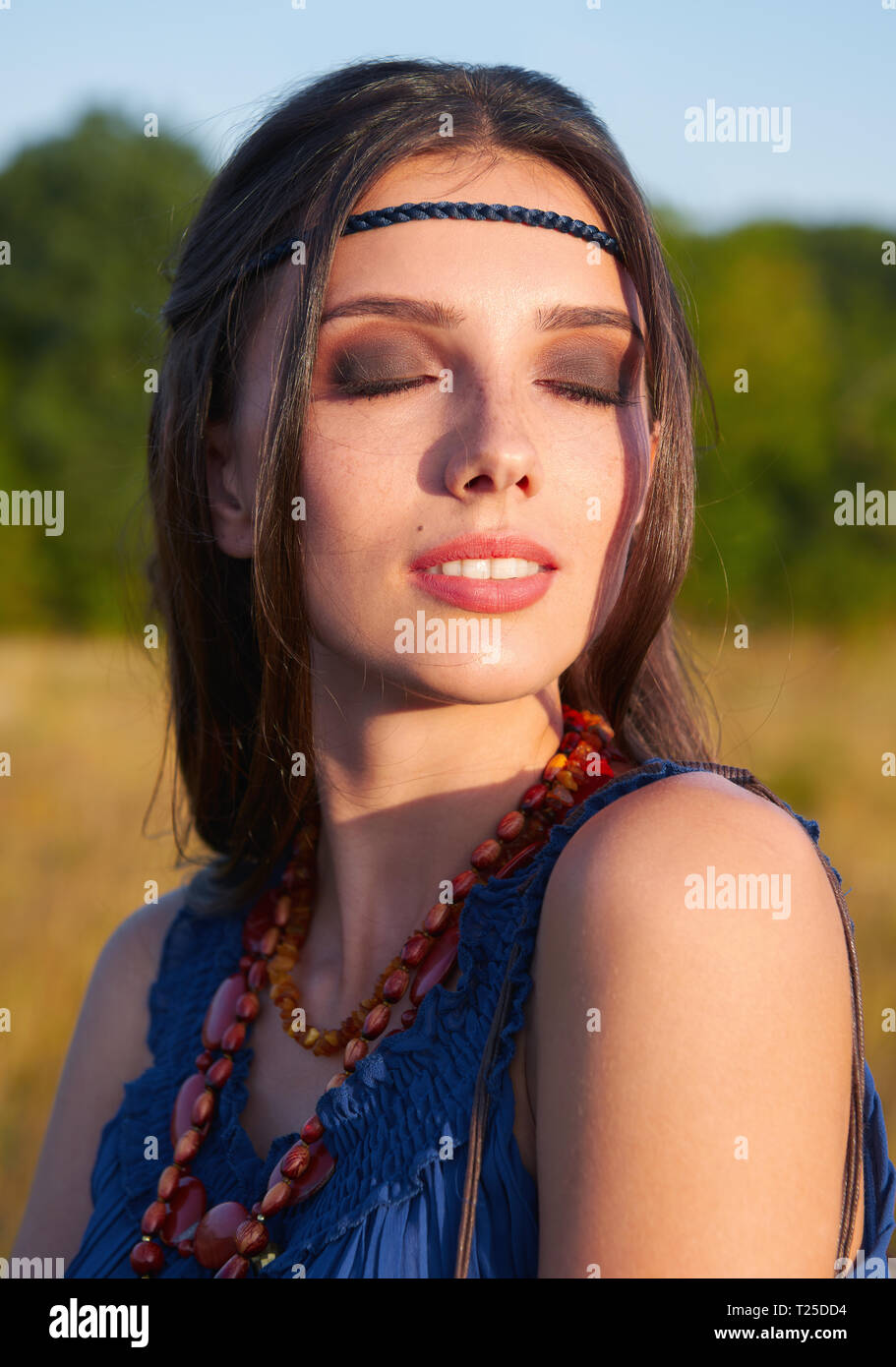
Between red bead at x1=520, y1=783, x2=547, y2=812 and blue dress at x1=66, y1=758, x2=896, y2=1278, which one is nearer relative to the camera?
blue dress at x1=66, y1=758, x2=896, y2=1278

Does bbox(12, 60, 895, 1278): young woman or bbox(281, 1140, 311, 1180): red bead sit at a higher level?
bbox(12, 60, 895, 1278): young woman

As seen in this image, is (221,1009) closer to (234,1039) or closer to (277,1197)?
(234,1039)

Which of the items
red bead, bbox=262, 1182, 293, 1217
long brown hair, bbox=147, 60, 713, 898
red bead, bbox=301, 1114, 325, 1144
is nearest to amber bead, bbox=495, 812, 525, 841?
long brown hair, bbox=147, 60, 713, 898

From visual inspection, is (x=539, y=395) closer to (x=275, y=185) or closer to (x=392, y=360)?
(x=392, y=360)

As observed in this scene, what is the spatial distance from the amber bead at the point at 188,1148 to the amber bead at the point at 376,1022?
1.41ft

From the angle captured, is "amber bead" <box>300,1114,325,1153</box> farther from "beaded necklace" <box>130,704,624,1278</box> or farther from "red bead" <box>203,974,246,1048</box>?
"red bead" <box>203,974,246,1048</box>

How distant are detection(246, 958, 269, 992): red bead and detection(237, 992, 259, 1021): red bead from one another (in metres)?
0.03

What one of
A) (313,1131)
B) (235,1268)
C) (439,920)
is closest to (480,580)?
(439,920)

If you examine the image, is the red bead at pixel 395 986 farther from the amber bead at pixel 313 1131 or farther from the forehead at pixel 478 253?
the forehead at pixel 478 253

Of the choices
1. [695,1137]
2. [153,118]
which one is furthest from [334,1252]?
[153,118]

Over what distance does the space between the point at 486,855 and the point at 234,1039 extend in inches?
25.5

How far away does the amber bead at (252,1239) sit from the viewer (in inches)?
75.0

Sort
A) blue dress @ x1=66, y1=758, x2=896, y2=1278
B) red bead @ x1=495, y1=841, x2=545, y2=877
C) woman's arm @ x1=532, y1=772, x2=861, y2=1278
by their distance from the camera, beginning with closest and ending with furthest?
woman's arm @ x1=532, y1=772, x2=861, y2=1278
blue dress @ x1=66, y1=758, x2=896, y2=1278
red bead @ x1=495, y1=841, x2=545, y2=877

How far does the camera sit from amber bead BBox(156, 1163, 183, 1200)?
7.01 feet
